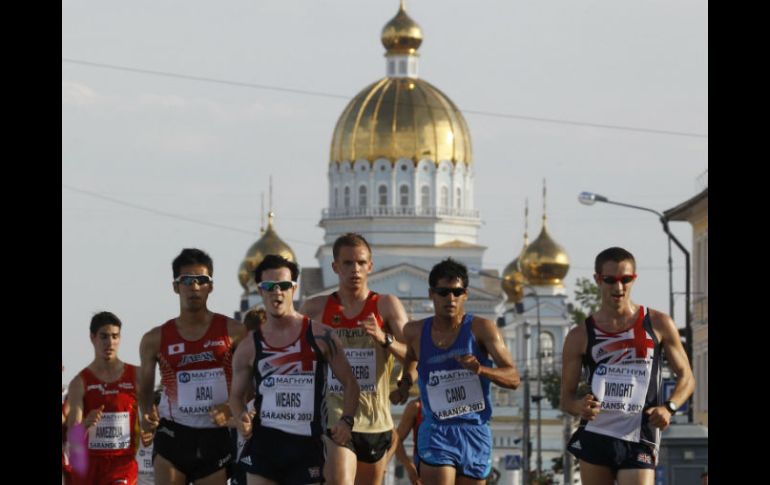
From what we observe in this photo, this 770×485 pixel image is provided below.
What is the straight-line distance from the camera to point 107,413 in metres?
17.4

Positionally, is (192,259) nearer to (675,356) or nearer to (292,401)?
(292,401)

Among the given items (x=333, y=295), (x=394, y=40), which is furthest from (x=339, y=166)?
(x=333, y=295)

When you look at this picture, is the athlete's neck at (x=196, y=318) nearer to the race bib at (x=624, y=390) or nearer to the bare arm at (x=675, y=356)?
the race bib at (x=624, y=390)

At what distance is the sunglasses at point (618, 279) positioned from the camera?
1382 centimetres

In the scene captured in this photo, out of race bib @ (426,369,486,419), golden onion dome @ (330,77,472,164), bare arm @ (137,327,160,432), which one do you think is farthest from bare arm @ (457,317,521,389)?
golden onion dome @ (330,77,472,164)

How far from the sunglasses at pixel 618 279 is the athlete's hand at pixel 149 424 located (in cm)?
267

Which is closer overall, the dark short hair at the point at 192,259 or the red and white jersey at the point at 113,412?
the dark short hair at the point at 192,259

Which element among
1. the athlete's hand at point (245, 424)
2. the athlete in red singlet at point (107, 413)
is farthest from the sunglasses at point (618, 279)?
the athlete in red singlet at point (107, 413)

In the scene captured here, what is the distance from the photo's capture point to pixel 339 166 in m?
134

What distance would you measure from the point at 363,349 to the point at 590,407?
2219 millimetres

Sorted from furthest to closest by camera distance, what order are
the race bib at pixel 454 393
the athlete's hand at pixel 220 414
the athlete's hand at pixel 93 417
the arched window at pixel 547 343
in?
the arched window at pixel 547 343 → the athlete's hand at pixel 93 417 → the race bib at pixel 454 393 → the athlete's hand at pixel 220 414

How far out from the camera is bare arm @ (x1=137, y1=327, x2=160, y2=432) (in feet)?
47.9

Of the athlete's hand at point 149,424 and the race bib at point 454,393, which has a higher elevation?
the race bib at point 454,393

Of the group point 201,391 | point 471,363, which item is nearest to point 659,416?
point 471,363
